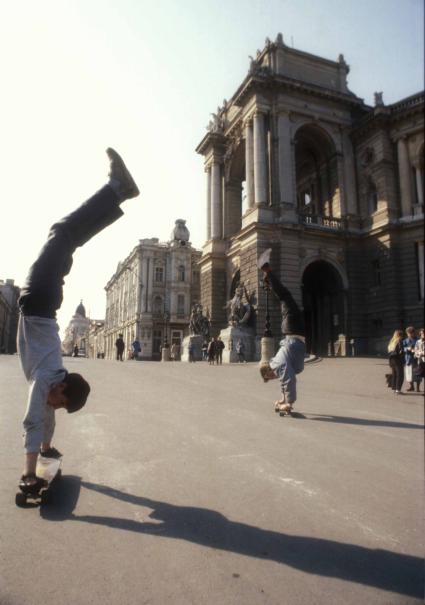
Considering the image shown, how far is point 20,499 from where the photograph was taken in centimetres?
199

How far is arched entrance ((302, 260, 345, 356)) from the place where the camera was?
963 inches

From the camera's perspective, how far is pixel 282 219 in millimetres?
22656

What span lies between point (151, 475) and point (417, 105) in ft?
8.28

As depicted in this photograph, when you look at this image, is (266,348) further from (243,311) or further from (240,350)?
(243,311)

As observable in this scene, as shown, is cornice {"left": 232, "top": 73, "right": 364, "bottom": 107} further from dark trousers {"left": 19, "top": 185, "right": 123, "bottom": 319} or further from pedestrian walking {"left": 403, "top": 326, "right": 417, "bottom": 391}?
dark trousers {"left": 19, "top": 185, "right": 123, "bottom": 319}

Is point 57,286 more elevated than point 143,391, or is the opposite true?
point 57,286

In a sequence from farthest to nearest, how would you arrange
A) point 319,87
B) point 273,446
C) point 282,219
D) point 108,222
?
point 319,87, point 282,219, point 273,446, point 108,222

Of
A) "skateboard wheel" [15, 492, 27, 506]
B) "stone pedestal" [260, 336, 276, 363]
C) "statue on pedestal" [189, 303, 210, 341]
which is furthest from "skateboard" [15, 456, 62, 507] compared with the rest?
"statue on pedestal" [189, 303, 210, 341]

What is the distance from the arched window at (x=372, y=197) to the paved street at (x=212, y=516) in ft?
71.7

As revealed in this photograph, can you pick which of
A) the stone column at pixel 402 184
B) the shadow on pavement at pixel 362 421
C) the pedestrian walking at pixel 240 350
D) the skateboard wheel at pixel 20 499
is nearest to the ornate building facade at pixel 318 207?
the pedestrian walking at pixel 240 350

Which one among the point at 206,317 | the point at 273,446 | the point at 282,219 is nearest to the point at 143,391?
the point at 273,446

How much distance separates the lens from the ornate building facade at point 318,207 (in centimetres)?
2227

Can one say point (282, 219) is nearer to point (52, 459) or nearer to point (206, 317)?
point (206, 317)

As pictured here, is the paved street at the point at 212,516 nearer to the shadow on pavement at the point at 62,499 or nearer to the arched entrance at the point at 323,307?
the shadow on pavement at the point at 62,499
